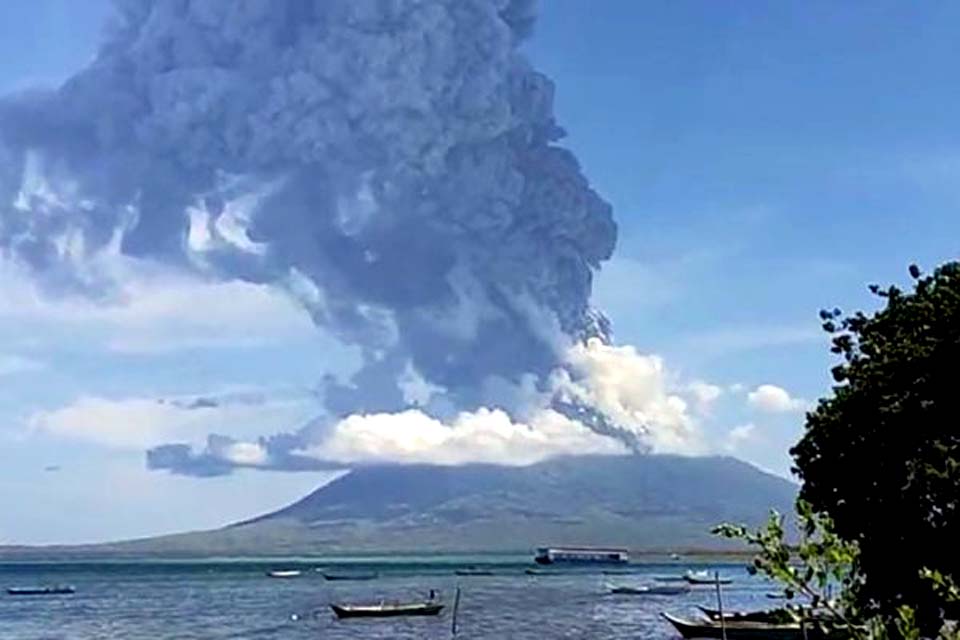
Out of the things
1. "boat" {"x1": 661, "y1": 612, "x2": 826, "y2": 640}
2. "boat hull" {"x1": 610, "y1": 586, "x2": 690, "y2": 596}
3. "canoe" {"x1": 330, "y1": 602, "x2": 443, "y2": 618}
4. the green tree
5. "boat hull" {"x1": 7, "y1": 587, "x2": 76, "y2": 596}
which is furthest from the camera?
"boat hull" {"x1": 7, "y1": 587, "x2": 76, "y2": 596}

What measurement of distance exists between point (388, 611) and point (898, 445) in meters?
52.9

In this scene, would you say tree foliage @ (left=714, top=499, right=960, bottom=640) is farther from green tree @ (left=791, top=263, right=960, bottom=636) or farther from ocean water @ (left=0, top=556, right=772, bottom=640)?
ocean water @ (left=0, top=556, right=772, bottom=640)

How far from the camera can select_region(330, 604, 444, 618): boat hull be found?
77.0 m

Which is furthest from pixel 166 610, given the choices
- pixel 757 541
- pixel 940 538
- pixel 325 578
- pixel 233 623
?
pixel 757 541

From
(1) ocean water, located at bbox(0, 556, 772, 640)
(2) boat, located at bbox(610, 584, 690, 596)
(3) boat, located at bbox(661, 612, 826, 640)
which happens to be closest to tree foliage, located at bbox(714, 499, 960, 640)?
(3) boat, located at bbox(661, 612, 826, 640)

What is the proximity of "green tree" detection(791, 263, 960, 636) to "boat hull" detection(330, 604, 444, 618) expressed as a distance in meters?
48.9

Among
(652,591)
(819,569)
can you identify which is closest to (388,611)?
(652,591)

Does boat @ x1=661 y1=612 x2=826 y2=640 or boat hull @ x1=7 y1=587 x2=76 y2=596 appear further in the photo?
boat hull @ x1=7 y1=587 x2=76 y2=596

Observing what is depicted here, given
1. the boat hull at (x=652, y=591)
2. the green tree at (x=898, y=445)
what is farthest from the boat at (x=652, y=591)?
the green tree at (x=898, y=445)

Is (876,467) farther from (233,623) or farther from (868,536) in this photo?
(233,623)

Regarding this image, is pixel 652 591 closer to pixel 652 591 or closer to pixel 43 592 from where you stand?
pixel 652 591

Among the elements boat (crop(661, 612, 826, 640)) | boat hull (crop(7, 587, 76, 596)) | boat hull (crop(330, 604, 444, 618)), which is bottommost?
boat (crop(661, 612, 826, 640))

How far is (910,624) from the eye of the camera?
5.08m

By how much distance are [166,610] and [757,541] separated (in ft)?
293
